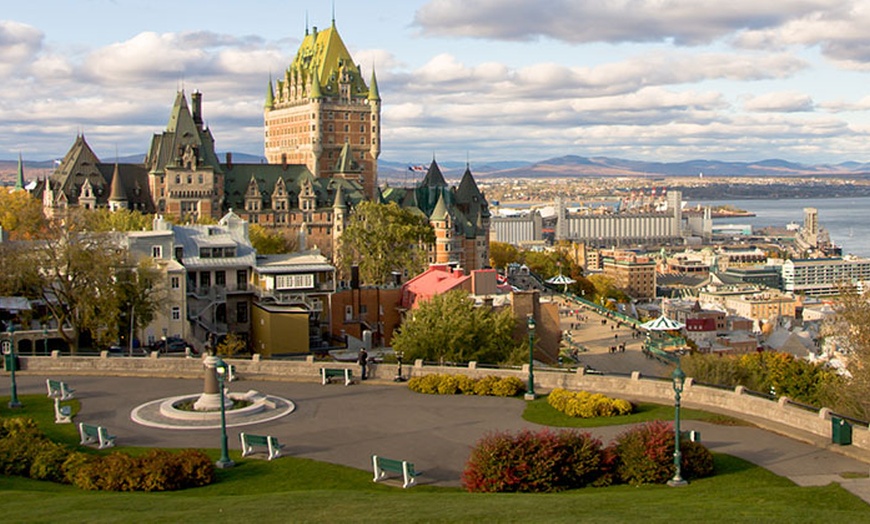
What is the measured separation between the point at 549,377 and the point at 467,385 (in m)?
2.69

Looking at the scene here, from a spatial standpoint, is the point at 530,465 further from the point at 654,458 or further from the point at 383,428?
the point at 383,428

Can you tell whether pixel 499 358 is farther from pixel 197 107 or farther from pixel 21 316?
pixel 197 107

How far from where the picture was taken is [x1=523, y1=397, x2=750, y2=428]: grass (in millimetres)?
28906

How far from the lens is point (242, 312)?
55.8 m

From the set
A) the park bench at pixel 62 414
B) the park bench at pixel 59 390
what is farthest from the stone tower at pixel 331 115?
the park bench at pixel 62 414

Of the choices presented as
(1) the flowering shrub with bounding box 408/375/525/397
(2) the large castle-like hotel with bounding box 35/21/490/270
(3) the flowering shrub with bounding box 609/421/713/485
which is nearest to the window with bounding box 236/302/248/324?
(1) the flowering shrub with bounding box 408/375/525/397

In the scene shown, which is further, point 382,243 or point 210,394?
point 382,243

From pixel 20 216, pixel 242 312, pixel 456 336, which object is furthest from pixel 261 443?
pixel 20 216

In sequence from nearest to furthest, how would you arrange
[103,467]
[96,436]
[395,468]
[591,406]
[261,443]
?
[103,467], [395,468], [261,443], [96,436], [591,406]

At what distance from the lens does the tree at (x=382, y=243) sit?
267 ft

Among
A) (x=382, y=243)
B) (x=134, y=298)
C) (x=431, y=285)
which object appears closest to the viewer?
(x=134, y=298)

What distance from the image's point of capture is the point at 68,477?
77.9 feet

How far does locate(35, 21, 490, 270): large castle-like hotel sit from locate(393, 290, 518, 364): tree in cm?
6272

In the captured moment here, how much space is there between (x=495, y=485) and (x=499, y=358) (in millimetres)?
20418
